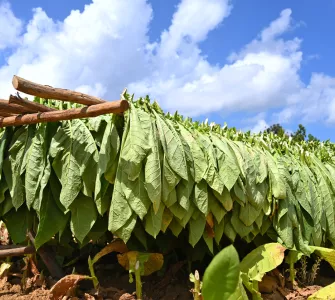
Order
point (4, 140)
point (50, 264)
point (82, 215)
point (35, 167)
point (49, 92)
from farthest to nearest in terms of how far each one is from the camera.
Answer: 1. point (50, 264)
2. point (4, 140)
3. point (35, 167)
4. point (82, 215)
5. point (49, 92)

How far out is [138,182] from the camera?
275 cm

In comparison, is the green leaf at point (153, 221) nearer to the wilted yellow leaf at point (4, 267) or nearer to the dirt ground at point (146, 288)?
the dirt ground at point (146, 288)

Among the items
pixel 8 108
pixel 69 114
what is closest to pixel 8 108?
pixel 8 108

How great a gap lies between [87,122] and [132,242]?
2.95 ft

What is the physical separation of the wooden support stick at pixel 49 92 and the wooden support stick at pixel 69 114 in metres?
0.08

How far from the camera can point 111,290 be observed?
3033mm

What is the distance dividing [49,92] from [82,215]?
0.83m

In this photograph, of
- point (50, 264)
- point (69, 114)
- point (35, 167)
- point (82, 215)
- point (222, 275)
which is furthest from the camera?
point (50, 264)

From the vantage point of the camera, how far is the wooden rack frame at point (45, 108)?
2.60 m

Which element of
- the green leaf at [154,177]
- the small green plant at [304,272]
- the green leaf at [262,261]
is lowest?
the small green plant at [304,272]

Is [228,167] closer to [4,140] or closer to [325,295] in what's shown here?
[325,295]

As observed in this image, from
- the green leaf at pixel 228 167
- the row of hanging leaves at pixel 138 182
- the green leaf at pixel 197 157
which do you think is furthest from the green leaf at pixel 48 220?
the green leaf at pixel 228 167

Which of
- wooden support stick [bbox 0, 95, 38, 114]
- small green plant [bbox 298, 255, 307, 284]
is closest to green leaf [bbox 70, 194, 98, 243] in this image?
wooden support stick [bbox 0, 95, 38, 114]

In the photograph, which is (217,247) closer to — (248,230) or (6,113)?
(248,230)
